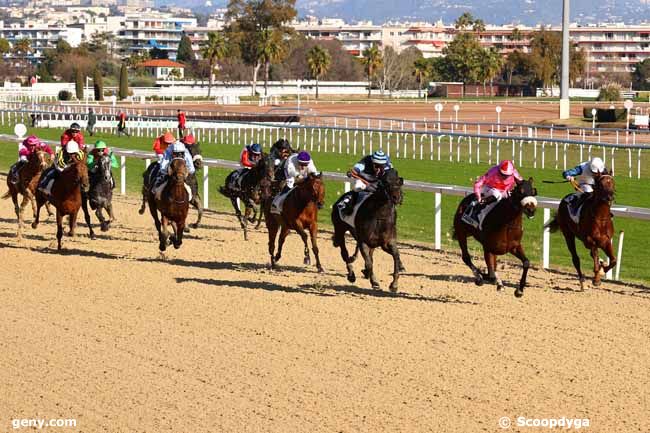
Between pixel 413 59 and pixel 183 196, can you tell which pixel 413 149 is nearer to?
pixel 183 196

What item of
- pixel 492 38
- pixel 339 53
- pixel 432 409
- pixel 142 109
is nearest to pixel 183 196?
pixel 432 409

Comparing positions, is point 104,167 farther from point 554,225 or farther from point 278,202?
point 554,225

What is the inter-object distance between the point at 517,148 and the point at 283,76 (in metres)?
91.2

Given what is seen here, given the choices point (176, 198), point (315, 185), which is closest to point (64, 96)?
point (176, 198)

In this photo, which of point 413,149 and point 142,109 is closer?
point 413,149

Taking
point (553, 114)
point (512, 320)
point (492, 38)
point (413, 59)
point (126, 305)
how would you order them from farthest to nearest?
1. point (492, 38)
2. point (413, 59)
3. point (553, 114)
4. point (126, 305)
5. point (512, 320)

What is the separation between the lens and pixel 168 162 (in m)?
15.5

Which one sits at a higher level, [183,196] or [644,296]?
[183,196]

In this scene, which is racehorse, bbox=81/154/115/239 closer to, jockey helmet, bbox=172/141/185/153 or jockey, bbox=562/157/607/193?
jockey helmet, bbox=172/141/185/153

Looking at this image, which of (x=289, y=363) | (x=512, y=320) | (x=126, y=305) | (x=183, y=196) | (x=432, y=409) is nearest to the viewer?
(x=432, y=409)

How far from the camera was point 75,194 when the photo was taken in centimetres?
1594

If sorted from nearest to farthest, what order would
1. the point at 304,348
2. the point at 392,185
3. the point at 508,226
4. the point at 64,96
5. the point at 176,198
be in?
the point at 304,348
the point at 392,185
the point at 508,226
the point at 176,198
the point at 64,96

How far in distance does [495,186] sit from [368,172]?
49.6 inches

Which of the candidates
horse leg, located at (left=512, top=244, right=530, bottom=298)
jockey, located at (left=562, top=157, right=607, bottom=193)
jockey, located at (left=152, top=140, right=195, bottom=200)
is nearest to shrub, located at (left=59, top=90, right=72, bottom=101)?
jockey, located at (left=152, top=140, right=195, bottom=200)
